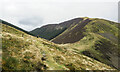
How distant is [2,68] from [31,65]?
4.60m

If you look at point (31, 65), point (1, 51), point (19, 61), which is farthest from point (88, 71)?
point (1, 51)

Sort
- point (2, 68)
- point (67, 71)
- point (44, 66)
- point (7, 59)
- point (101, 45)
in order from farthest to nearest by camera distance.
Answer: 1. point (101, 45)
2. point (67, 71)
3. point (44, 66)
4. point (7, 59)
5. point (2, 68)

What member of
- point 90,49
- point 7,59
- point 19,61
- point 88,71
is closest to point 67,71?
point 88,71

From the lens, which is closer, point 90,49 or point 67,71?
point 67,71

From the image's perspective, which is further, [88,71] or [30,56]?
[88,71]

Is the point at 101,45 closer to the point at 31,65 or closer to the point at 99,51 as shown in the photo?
the point at 99,51

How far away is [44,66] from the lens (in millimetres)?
17594

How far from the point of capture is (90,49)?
54312mm

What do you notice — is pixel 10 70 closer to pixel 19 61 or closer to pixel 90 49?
pixel 19 61

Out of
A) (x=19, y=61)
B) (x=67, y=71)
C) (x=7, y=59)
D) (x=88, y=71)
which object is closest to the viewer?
(x=7, y=59)

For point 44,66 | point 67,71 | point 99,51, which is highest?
point 44,66

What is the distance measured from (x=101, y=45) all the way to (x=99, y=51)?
8.81m

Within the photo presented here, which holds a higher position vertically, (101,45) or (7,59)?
(7,59)

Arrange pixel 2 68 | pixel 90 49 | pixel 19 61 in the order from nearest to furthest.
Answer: pixel 2 68 < pixel 19 61 < pixel 90 49
